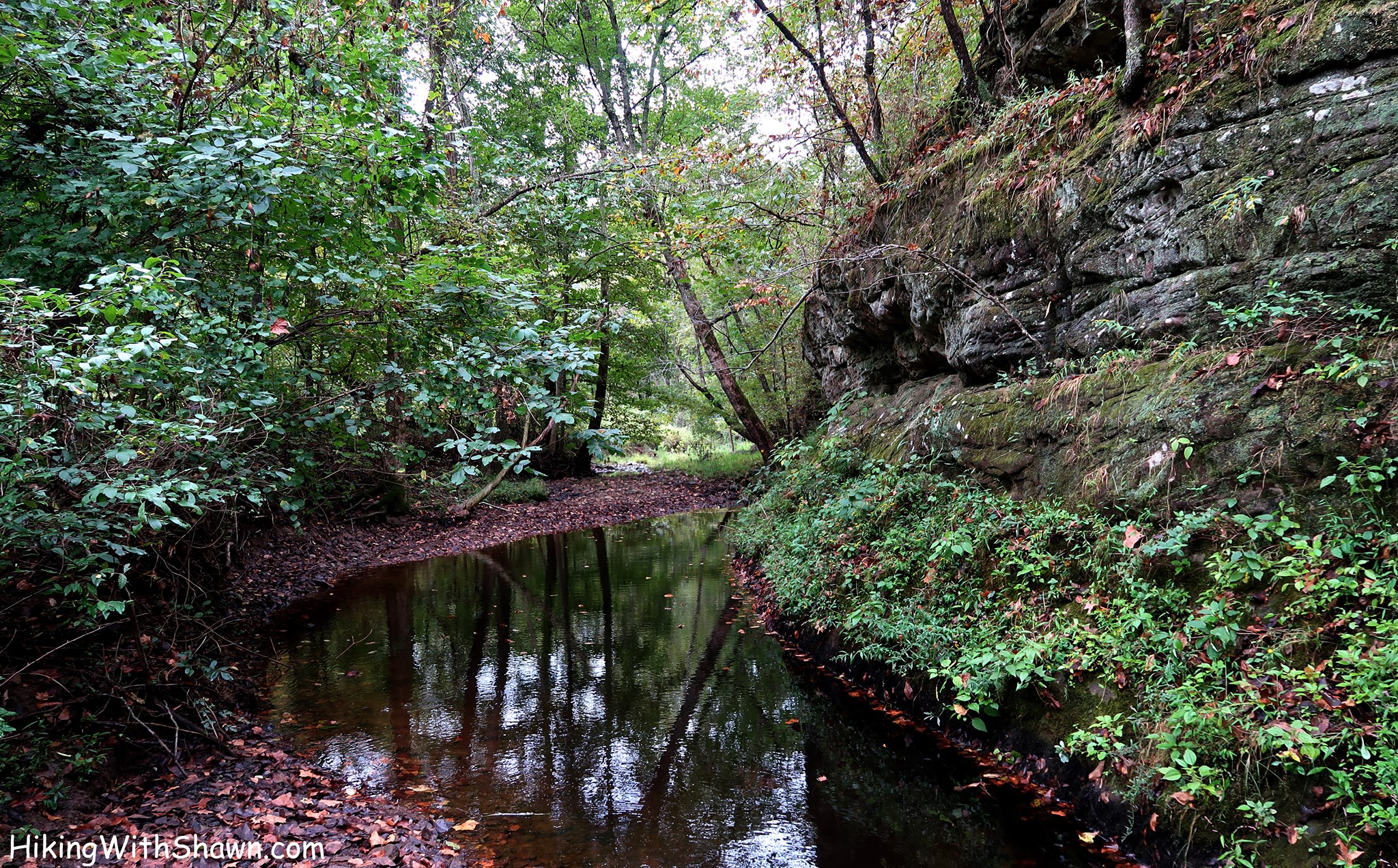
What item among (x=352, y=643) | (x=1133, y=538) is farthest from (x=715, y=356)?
(x=1133, y=538)

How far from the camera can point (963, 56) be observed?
8484 mm

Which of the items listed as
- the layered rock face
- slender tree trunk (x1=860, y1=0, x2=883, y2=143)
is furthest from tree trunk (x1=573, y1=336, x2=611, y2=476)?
the layered rock face

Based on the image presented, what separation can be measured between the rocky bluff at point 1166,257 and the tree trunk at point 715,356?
6467 mm

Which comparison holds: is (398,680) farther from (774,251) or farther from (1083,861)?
(774,251)

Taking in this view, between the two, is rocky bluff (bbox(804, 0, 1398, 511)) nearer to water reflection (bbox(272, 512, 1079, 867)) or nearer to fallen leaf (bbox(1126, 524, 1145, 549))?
fallen leaf (bbox(1126, 524, 1145, 549))

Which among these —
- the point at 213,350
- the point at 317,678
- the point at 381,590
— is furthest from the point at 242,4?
the point at 381,590

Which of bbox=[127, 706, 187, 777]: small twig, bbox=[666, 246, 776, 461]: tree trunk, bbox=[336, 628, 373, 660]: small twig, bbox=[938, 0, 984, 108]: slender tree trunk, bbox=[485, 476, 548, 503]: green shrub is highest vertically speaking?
bbox=[938, 0, 984, 108]: slender tree trunk

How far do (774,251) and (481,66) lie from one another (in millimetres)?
10703

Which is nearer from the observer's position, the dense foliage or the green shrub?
the dense foliage

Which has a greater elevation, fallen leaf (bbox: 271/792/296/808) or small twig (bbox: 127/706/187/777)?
small twig (bbox: 127/706/187/777)

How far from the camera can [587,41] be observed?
16.8 meters

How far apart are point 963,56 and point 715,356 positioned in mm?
7932

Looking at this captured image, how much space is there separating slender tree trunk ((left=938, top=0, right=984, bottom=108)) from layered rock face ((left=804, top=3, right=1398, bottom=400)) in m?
0.82

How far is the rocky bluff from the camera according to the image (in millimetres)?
4590
